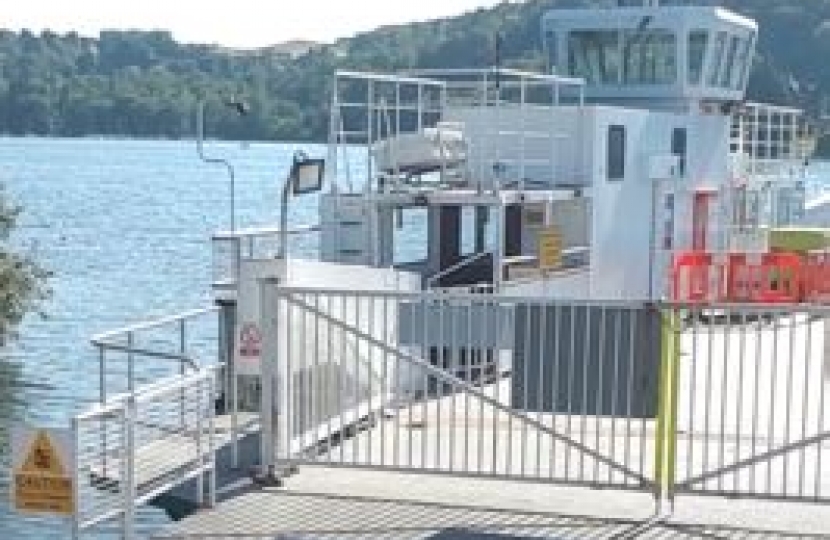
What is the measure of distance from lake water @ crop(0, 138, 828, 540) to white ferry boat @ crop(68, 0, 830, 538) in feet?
17.4

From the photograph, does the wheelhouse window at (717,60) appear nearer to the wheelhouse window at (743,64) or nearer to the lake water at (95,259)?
the wheelhouse window at (743,64)

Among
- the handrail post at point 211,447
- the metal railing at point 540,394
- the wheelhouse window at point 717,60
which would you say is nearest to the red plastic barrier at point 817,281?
the wheelhouse window at point 717,60

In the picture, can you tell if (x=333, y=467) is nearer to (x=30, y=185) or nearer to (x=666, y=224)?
(x=666, y=224)

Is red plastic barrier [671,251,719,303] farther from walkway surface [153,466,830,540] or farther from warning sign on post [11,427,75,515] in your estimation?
warning sign on post [11,427,75,515]

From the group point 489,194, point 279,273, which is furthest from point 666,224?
point 279,273

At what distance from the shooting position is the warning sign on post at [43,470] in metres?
7.37

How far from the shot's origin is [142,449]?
379 inches

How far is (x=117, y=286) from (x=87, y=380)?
15.0 metres

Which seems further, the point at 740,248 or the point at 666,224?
the point at 740,248

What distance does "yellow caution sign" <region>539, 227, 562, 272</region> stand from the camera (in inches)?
619

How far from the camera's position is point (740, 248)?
20.8 m

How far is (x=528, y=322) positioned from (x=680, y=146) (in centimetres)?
1020

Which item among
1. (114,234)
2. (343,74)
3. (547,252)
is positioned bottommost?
(114,234)

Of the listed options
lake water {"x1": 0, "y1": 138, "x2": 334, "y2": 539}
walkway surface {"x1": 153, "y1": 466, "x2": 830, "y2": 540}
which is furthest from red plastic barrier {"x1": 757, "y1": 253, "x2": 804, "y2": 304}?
walkway surface {"x1": 153, "y1": 466, "x2": 830, "y2": 540}
